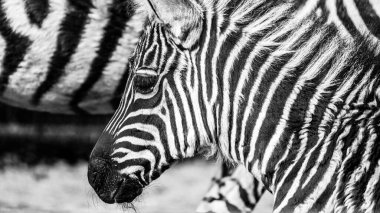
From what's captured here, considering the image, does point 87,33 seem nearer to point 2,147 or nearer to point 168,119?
point 168,119

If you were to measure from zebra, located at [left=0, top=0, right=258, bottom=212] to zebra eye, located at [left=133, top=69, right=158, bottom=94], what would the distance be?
5.47 ft

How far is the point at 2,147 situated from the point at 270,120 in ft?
25.3

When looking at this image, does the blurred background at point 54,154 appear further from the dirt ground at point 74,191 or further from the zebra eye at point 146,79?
the zebra eye at point 146,79

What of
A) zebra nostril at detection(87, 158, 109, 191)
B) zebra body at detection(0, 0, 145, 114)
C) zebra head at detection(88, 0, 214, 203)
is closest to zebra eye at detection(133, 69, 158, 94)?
zebra head at detection(88, 0, 214, 203)

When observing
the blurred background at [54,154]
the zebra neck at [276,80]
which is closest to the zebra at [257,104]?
the zebra neck at [276,80]

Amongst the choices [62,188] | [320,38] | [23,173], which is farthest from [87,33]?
[23,173]

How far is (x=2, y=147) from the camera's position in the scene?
1205 cm

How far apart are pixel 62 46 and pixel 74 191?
4141 mm

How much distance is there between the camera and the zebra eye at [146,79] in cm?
509

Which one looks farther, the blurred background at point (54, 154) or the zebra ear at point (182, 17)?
the blurred background at point (54, 154)

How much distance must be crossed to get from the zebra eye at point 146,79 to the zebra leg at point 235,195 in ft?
6.71

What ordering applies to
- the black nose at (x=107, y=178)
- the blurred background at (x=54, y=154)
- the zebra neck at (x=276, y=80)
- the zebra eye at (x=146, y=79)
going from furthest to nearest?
the blurred background at (x=54, y=154) < the black nose at (x=107, y=178) < the zebra eye at (x=146, y=79) < the zebra neck at (x=276, y=80)

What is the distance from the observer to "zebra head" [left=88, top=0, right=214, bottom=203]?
5000mm

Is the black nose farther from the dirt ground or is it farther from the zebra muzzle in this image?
the dirt ground
